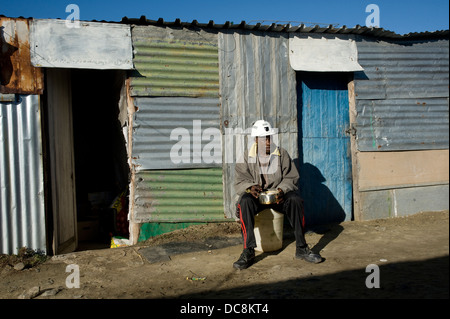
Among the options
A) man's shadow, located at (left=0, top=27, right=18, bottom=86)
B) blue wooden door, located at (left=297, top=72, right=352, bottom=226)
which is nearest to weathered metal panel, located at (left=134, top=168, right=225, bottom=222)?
blue wooden door, located at (left=297, top=72, right=352, bottom=226)

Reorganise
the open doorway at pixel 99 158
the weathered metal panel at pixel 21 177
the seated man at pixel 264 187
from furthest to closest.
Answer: the open doorway at pixel 99 158, the weathered metal panel at pixel 21 177, the seated man at pixel 264 187

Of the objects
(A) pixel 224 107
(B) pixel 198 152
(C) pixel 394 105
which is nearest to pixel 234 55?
(A) pixel 224 107

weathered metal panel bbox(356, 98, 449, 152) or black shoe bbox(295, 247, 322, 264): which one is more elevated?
weathered metal panel bbox(356, 98, 449, 152)

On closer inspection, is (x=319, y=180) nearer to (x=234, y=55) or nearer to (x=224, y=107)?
(x=224, y=107)

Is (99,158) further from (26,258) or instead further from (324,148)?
(324,148)

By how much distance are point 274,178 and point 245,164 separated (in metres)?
0.43

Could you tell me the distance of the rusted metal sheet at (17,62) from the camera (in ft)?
16.1

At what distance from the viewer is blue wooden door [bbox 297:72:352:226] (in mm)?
6230

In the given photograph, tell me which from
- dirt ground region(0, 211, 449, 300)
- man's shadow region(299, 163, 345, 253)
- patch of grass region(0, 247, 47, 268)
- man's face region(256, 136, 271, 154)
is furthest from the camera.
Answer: man's shadow region(299, 163, 345, 253)

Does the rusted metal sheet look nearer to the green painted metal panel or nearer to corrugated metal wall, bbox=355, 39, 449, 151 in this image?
the green painted metal panel

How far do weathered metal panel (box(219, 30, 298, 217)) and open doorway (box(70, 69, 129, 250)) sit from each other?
1.68 m

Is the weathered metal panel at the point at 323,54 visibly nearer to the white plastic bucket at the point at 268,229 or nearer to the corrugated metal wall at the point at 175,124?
the corrugated metal wall at the point at 175,124

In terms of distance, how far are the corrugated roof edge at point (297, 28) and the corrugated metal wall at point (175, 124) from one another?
0.13 meters

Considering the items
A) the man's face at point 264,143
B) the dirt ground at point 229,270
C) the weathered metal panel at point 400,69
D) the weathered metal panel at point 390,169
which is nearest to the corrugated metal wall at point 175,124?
the dirt ground at point 229,270
